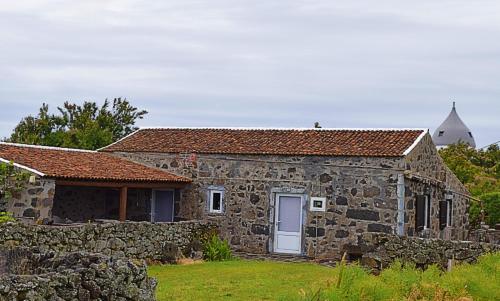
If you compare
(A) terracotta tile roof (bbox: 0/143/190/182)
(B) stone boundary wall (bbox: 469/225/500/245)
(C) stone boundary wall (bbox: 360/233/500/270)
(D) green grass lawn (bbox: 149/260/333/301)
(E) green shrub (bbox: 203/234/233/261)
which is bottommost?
(D) green grass lawn (bbox: 149/260/333/301)

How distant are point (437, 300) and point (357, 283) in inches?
41.3

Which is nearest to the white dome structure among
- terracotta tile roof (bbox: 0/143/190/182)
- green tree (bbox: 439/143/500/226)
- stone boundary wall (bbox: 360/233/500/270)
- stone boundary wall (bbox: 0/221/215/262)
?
green tree (bbox: 439/143/500/226)

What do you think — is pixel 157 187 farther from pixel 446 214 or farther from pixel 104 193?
pixel 446 214

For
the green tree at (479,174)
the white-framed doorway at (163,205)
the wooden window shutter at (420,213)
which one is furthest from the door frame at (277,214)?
the green tree at (479,174)

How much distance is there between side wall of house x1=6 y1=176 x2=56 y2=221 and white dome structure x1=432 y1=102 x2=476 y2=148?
67.0m

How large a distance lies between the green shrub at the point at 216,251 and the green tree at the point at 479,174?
13099mm

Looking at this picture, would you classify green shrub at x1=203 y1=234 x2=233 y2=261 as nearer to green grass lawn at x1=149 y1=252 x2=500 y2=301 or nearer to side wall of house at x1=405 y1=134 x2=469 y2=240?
green grass lawn at x1=149 y1=252 x2=500 y2=301

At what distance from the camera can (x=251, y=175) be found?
24.3m

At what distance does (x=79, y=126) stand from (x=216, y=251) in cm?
1771

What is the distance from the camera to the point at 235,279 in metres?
17.0

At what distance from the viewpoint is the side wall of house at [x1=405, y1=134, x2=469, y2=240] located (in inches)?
905

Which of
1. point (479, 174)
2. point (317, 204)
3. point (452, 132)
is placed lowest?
point (317, 204)

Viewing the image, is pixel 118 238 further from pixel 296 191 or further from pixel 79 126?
pixel 79 126

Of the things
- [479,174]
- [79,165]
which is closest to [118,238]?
[79,165]
